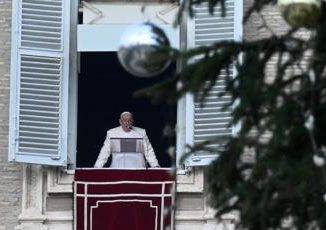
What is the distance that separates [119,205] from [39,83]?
1.50 meters

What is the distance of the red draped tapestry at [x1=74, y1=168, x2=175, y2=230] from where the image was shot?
17797 millimetres

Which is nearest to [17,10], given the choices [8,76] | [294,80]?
[8,76]

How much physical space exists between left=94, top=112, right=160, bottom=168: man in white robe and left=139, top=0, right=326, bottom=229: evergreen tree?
7.12 m

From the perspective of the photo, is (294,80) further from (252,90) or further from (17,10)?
(17,10)

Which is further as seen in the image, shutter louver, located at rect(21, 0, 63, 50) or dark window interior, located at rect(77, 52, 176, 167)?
dark window interior, located at rect(77, 52, 176, 167)

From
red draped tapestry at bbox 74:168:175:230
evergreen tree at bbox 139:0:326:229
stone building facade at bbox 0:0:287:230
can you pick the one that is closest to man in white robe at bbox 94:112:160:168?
red draped tapestry at bbox 74:168:175:230

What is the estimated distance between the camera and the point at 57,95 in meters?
18.0

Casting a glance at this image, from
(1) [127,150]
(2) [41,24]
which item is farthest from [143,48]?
(1) [127,150]

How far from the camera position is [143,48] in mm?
11094

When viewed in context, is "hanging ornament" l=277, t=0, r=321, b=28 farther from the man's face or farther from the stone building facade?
the man's face

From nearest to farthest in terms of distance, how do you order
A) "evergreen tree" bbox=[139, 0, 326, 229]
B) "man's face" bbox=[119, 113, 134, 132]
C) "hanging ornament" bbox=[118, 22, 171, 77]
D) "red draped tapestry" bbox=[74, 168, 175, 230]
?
1. "evergreen tree" bbox=[139, 0, 326, 229]
2. "hanging ornament" bbox=[118, 22, 171, 77]
3. "red draped tapestry" bbox=[74, 168, 175, 230]
4. "man's face" bbox=[119, 113, 134, 132]

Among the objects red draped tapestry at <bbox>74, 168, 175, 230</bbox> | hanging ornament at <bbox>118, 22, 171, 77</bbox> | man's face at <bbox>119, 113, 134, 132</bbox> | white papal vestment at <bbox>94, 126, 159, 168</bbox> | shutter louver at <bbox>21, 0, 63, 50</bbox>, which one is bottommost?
red draped tapestry at <bbox>74, 168, 175, 230</bbox>

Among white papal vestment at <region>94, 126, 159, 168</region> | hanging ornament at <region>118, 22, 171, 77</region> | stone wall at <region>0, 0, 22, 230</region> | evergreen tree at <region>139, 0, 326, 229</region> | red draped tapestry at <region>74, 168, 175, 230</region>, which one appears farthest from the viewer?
white papal vestment at <region>94, 126, 159, 168</region>

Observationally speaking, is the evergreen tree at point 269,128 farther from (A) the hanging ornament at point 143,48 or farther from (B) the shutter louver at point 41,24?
(B) the shutter louver at point 41,24
